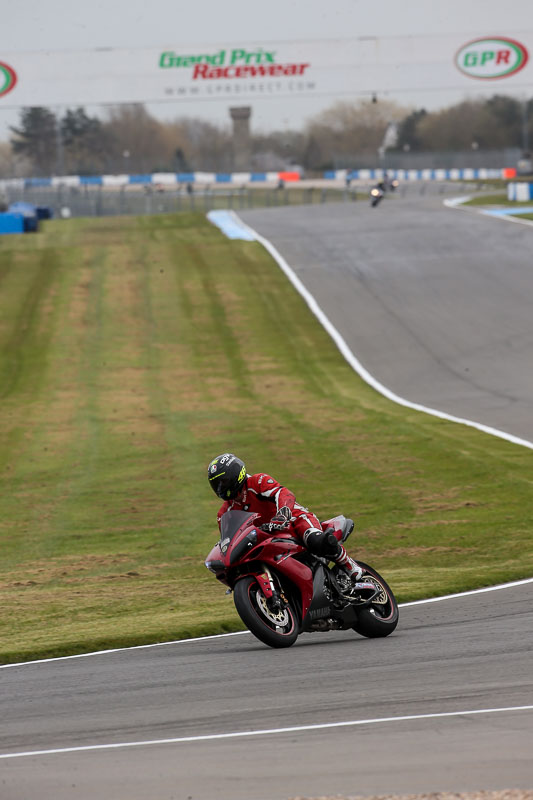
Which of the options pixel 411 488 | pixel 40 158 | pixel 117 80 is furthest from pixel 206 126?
pixel 411 488

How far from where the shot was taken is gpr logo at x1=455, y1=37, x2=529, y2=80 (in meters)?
62.8

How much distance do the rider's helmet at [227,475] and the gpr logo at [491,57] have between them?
57.5m

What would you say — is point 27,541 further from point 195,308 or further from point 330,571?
point 195,308

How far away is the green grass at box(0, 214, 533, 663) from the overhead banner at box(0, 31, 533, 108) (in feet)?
68.8

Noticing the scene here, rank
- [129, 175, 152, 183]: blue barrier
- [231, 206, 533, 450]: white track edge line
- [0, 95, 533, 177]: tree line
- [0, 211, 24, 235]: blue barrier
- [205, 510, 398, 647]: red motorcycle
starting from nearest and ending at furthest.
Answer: [205, 510, 398, 647]: red motorcycle, [231, 206, 533, 450]: white track edge line, [0, 211, 24, 235]: blue barrier, [129, 175, 152, 183]: blue barrier, [0, 95, 533, 177]: tree line

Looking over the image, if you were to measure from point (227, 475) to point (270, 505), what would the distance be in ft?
1.78

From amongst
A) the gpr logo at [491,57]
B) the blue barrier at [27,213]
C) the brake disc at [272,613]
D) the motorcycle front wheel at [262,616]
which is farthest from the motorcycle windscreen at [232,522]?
the gpr logo at [491,57]

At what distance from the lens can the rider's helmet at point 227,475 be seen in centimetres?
937

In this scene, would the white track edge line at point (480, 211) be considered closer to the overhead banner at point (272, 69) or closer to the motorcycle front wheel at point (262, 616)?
the overhead banner at point (272, 69)

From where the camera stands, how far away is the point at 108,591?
12.9 m

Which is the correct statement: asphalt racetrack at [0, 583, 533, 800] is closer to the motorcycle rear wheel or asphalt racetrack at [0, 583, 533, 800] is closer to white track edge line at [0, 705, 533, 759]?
white track edge line at [0, 705, 533, 759]

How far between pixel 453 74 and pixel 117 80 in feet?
60.2

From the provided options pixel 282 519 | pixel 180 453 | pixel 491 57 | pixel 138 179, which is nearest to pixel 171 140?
pixel 138 179

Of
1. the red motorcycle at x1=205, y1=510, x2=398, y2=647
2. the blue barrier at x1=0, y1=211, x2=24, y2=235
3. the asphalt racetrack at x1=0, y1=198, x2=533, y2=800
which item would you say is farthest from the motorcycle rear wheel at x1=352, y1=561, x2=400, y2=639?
the blue barrier at x1=0, y1=211, x2=24, y2=235
